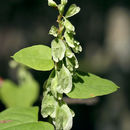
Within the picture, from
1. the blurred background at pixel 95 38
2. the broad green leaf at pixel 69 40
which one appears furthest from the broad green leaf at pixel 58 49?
the blurred background at pixel 95 38

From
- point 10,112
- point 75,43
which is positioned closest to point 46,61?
point 75,43

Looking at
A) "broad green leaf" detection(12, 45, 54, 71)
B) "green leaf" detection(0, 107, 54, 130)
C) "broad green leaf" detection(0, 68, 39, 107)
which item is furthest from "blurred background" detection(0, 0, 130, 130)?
"broad green leaf" detection(12, 45, 54, 71)

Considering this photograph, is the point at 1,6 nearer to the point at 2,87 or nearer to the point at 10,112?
the point at 2,87

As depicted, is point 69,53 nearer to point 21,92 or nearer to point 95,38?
point 21,92

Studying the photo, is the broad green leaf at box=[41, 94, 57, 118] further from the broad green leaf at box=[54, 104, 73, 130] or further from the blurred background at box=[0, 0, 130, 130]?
the blurred background at box=[0, 0, 130, 130]

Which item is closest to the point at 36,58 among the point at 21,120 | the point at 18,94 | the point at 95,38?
the point at 21,120

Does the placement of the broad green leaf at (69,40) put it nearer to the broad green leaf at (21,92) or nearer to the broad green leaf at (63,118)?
the broad green leaf at (63,118)
